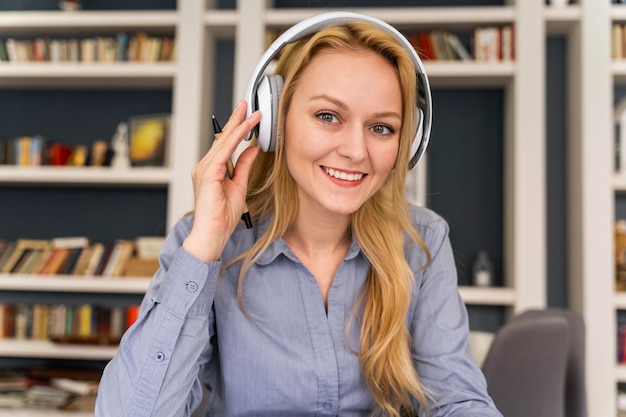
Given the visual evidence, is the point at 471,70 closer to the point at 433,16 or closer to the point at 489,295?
the point at 433,16

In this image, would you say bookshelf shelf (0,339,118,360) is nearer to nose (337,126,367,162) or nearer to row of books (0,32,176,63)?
row of books (0,32,176,63)

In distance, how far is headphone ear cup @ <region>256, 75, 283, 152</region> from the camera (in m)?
1.15

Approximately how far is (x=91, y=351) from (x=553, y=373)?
2423 millimetres

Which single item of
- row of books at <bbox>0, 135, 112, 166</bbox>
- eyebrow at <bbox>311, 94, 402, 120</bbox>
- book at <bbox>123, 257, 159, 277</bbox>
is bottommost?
book at <bbox>123, 257, 159, 277</bbox>

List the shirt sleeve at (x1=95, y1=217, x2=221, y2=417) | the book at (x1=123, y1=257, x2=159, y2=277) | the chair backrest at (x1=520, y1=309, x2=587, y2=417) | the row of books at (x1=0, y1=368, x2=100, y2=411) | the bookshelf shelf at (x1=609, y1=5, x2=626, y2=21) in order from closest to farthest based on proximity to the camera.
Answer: the shirt sleeve at (x1=95, y1=217, x2=221, y2=417), the chair backrest at (x1=520, y1=309, x2=587, y2=417), the row of books at (x1=0, y1=368, x2=100, y2=411), the bookshelf shelf at (x1=609, y1=5, x2=626, y2=21), the book at (x1=123, y1=257, x2=159, y2=277)

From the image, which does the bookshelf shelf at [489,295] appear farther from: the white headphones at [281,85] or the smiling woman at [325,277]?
the white headphones at [281,85]

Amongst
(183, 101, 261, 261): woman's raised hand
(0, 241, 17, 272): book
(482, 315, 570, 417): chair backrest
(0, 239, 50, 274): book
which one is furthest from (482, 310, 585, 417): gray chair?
(0, 241, 17, 272): book

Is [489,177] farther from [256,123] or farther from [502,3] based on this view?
[256,123]

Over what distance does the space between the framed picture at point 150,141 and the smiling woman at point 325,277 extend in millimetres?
2154

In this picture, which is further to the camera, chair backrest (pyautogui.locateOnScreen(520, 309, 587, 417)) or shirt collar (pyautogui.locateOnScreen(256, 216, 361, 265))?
chair backrest (pyautogui.locateOnScreen(520, 309, 587, 417))

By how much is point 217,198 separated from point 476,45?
2.50m

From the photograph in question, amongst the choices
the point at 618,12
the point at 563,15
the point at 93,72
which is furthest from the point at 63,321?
the point at 618,12

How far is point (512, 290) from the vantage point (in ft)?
9.94

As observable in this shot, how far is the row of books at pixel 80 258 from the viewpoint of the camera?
322cm
